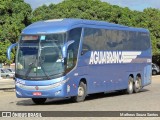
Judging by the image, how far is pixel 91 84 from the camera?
22.3 metres

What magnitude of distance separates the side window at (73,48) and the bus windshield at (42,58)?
43 cm

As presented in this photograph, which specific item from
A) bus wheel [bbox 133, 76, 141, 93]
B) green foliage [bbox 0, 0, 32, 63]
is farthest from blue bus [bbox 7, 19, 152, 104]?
green foliage [bbox 0, 0, 32, 63]

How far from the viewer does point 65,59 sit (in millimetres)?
19859

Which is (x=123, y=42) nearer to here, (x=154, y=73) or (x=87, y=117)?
(x=87, y=117)

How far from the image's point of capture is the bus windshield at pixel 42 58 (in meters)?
19.8

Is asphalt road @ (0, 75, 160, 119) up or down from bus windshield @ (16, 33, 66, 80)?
down

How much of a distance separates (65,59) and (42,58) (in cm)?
94

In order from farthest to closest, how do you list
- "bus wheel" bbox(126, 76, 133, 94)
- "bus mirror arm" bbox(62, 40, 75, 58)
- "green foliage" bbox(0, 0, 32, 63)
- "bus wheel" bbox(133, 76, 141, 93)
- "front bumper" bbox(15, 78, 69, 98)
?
"green foliage" bbox(0, 0, 32, 63), "bus wheel" bbox(133, 76, 141, 93), "bus wheel" bbox(126, 76, 133, 94), "front bumper" bbox(15, 78, 69, 98), "bus mirror arm" bbox(62, 40, 75, 58)

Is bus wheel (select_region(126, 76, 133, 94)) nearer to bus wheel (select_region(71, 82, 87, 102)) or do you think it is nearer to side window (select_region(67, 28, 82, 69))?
bus wheel (select_region(71, 82, 87, 102))

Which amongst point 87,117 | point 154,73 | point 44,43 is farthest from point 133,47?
point 154,73

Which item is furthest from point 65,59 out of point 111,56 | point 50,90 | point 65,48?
point 111,56

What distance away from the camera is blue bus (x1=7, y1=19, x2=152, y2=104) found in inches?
781

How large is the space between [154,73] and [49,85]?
49.9 metres

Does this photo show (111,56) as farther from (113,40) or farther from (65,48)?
(65,48)
